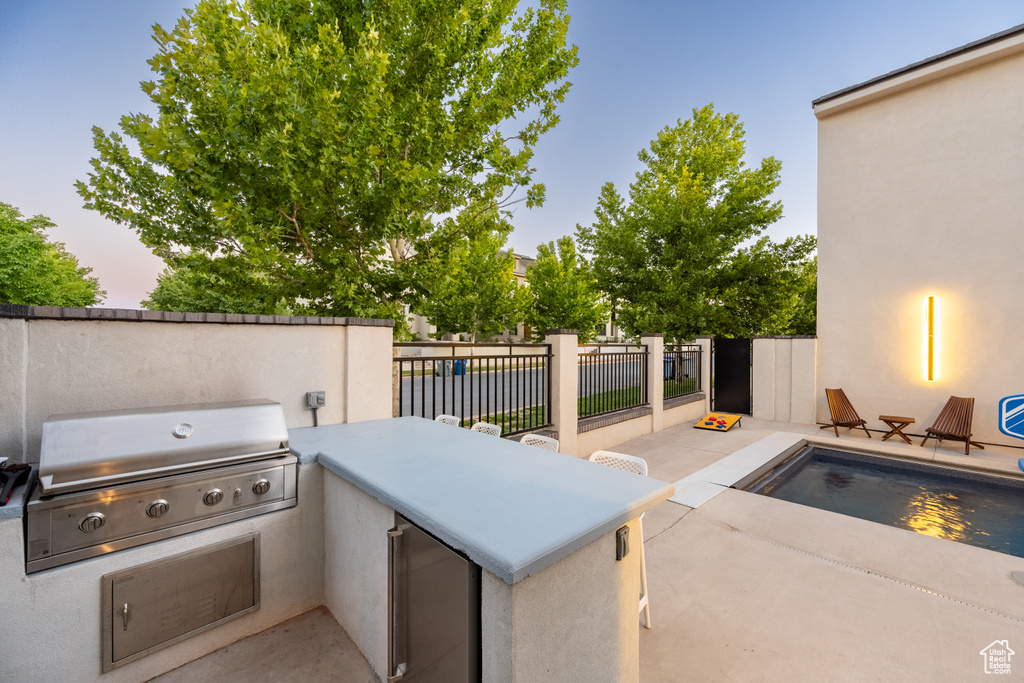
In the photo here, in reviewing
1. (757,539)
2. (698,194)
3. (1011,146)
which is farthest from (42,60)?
(1011,146)

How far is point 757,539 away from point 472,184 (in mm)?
5571

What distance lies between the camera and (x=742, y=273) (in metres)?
→ 12.7

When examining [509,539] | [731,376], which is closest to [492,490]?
[509,539]

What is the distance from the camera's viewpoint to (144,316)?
2.58m

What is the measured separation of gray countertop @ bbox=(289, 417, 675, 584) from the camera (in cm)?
135

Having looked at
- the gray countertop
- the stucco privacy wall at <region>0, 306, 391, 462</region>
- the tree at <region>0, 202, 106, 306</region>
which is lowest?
the gray countertop

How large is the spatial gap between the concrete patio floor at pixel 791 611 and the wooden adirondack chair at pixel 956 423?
17.1 ft

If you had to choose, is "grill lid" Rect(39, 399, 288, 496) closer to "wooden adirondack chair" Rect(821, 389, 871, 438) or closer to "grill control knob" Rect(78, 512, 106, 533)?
"grill control knob" Rect(78, 512, 106, 533)

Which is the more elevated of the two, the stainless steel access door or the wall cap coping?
the wall cap coping

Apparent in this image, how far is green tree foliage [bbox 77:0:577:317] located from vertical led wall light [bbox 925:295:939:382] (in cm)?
861

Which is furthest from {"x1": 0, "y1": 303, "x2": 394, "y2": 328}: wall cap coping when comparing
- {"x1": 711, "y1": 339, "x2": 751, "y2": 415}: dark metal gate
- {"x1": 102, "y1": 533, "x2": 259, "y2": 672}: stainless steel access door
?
{"x1": 711, "y1": 339, "x2": 751, "y2": 415}: dark metal gate

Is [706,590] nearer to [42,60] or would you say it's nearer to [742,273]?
[742,273]

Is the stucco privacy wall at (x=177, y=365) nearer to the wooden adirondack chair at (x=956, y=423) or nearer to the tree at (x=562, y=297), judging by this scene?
the wooden adirondack chair at (x=956, y=423)

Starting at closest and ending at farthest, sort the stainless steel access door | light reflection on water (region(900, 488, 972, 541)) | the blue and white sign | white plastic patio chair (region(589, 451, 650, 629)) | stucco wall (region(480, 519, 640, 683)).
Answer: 1. stucco wall (region(480, 519, 640, 683))
2. the stainless steel access door
3. white plastic patio chair (region(589, 451, 650, 629))
4. the blue and white sign
5. light reflection on water (region(900, 488, 972, 541))
